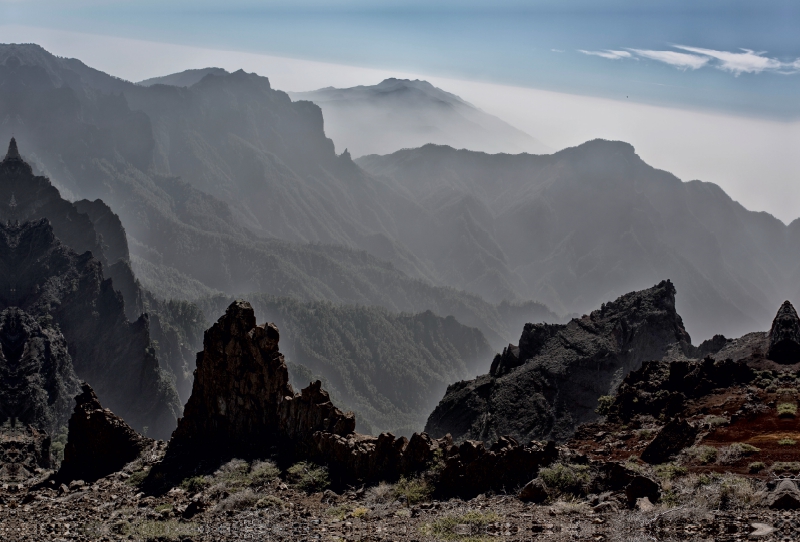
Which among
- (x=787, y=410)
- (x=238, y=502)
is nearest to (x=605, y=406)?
(x=787, y=410)

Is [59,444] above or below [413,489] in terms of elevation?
above

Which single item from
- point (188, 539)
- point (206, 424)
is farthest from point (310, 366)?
point (188, 539)

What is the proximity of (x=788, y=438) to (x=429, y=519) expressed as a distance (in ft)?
43.6

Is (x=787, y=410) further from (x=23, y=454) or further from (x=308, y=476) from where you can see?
(x=23, y=454)

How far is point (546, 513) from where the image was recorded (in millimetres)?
24797

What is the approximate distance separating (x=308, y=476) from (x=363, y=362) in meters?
150

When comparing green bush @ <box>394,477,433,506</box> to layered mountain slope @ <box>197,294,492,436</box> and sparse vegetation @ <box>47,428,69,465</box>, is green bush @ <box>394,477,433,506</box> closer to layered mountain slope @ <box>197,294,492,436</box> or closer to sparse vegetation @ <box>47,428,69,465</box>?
sparse vegetation @ <box>47,428,69,465</box>

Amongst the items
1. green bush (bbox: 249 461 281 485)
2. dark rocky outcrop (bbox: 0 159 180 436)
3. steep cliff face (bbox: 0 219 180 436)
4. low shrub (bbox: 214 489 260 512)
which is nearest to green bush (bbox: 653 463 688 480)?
low shrub (bbox: 214 489 260 512)

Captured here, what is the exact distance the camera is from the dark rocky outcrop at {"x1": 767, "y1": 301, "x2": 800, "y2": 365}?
146ft

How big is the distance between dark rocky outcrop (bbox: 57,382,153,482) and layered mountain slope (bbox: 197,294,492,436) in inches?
4223

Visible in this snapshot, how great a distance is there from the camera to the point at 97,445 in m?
36.5

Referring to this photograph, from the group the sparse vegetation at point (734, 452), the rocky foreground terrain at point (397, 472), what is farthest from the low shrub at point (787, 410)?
the sparse vegetation at point (734, 452)

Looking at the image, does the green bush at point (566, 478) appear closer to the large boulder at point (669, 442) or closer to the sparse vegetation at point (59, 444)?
the large boulder at point (669, 442)

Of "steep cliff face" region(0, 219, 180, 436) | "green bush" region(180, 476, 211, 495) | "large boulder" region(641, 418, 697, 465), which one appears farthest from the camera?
"steep cliff face" region(0, 219, 180, 436)
